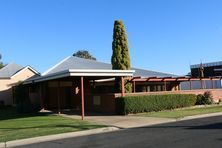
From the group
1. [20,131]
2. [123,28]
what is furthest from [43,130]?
[123,28]

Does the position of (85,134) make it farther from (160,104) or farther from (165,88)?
(165,88)

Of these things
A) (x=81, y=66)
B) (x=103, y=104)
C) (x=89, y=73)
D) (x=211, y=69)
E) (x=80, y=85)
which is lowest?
(x=103, y=104)

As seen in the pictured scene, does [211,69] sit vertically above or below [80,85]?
above

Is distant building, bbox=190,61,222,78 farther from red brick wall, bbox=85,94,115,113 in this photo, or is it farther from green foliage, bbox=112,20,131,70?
red brick wall, bbox=85,94,115,113

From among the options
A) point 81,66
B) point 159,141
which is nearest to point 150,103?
point 81,66

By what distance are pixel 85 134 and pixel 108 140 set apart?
10.9 feet

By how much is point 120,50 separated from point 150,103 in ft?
17.3

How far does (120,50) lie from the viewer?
1206 inches

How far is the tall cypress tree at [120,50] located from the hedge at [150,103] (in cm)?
309

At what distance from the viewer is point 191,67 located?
262ft

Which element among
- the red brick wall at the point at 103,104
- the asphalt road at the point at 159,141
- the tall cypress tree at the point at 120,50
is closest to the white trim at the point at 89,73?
the red brick wall at the point at 103,104

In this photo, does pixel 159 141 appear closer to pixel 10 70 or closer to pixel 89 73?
pixel 89 73

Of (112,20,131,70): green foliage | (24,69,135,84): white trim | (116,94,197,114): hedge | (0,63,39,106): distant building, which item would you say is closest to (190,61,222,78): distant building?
(0,63,39,106): distant building

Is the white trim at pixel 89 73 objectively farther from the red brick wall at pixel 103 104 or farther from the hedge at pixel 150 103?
the red brick wall at pixel 103 104
